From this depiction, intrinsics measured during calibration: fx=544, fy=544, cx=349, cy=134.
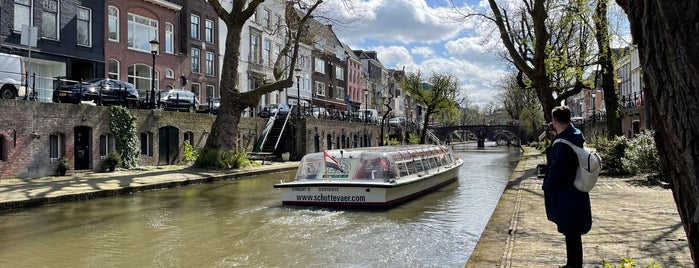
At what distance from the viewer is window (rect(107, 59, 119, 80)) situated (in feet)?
Answer: 102

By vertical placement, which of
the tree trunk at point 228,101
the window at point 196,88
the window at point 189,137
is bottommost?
the window at point 189,137

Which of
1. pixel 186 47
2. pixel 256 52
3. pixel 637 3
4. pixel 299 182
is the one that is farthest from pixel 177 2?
pixel 637 3

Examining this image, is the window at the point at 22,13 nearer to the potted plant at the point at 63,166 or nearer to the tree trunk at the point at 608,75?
the potted plant at the point at 63,166

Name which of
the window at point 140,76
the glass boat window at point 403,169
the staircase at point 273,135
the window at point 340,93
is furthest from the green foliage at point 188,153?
the window at point 340,93

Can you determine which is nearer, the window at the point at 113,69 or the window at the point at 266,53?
the window at the point at 113,69

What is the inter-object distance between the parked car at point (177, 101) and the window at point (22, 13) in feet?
22.5

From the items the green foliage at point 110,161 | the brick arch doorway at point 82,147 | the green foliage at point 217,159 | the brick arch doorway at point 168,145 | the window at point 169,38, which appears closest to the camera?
the brick arch doorway at point 82,147

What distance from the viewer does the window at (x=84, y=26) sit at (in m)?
28.6

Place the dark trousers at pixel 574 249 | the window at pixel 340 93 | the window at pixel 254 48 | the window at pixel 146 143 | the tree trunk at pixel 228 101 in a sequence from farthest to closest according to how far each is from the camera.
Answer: the window at pixel 340 93 < the window at pixel 254 48 < the window at pixel 146 143 < the tree trunk at pixel 228 101 < the dark trousers at pixel 574 249

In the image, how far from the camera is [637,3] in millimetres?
3100

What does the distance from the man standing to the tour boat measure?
8031 mm

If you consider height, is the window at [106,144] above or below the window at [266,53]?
below

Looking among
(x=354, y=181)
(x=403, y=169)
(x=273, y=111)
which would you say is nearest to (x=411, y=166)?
(x=403, y=169)

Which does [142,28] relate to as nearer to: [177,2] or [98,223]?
[177,2]
